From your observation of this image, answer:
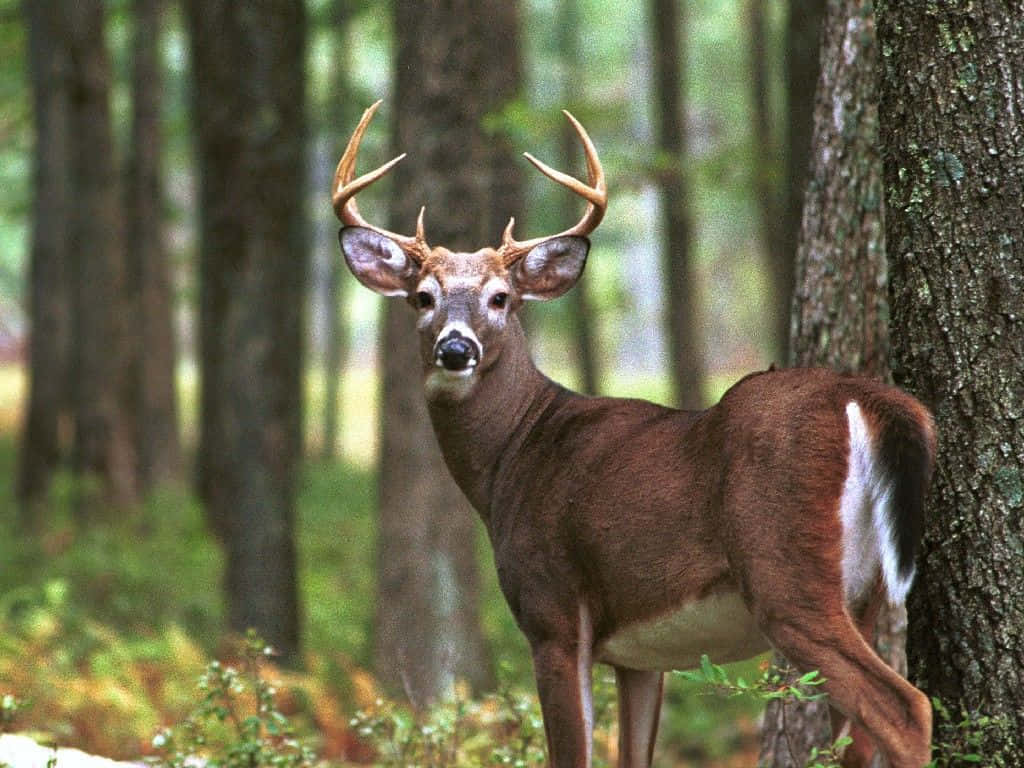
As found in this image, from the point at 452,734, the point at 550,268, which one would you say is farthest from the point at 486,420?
the point at 452,734

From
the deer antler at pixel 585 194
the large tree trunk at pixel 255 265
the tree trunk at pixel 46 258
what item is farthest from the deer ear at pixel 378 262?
the tree trunk at pixel 46 258

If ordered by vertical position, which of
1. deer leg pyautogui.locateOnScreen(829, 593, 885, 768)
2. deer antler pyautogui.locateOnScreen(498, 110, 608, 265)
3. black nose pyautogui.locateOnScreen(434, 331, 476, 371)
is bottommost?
deer leg pyautogui.locateOnScreen(829, 593, 885, 768)

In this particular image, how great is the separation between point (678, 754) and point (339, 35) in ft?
40.3

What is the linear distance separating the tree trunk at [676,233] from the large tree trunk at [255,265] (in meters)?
6.81

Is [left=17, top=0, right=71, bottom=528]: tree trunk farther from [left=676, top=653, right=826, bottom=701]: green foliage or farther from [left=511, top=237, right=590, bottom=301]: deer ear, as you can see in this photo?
[left=676, top=653, right=826, bottom=701]: green foliage

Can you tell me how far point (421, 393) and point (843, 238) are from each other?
4163 millimetres

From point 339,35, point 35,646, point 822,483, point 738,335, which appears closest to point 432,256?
point 822,483

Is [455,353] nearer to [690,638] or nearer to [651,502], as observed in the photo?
[651,502]

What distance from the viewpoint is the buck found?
4.21 meters

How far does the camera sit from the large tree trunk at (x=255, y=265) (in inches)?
397

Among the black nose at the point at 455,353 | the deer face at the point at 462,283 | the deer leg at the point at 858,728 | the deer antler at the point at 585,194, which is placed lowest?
the deer leg at the point at 858,728

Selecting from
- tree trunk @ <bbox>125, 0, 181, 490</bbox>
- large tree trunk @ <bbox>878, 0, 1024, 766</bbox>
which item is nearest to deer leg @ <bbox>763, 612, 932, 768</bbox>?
large tree trunk @ <bbox>878, 0, 1024, 766</bbox>

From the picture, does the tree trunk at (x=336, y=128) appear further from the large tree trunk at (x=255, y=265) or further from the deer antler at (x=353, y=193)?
the deer antler at (x=353, y=193)

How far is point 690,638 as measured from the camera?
15.3 feet
